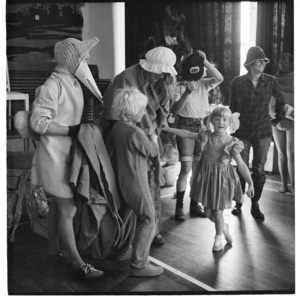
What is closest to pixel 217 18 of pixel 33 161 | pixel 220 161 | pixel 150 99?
pixel 150 99

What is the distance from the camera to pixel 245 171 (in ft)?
9.50

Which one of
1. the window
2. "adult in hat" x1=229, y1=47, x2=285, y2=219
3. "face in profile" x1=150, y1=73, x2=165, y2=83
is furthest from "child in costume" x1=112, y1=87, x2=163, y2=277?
the window

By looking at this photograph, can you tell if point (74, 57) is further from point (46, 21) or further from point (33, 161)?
point (33, 161)

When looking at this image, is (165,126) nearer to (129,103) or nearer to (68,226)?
(129,103)

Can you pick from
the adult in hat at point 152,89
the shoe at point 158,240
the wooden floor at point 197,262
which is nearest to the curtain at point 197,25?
the adult in hat at point 152,89

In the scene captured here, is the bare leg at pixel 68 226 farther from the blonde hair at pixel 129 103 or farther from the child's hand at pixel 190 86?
the child's hand at pixel 190 86

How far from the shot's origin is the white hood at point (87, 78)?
2.77m

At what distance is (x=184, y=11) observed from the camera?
2898mm

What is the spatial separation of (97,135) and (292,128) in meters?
1.20

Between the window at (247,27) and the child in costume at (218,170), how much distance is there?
38cm

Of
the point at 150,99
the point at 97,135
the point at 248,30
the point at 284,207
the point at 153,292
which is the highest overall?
the point at 248,30

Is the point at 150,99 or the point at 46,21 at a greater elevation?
the point at 46,21

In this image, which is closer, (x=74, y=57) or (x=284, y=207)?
(x=74, y=57)

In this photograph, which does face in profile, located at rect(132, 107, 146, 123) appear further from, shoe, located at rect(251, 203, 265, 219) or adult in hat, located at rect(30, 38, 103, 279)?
shoe, located at rect(251, 203, 265, 219)
